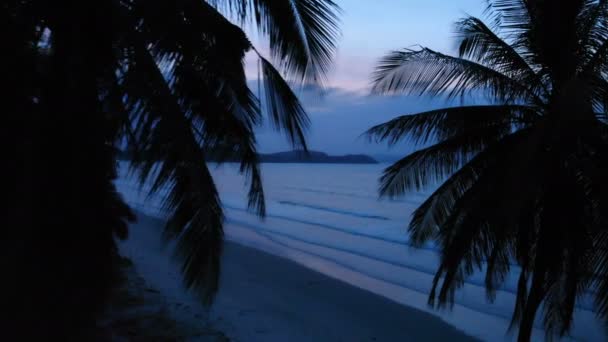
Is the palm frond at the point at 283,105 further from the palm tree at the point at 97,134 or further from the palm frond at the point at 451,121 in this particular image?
the palm frond at the point at 451,121

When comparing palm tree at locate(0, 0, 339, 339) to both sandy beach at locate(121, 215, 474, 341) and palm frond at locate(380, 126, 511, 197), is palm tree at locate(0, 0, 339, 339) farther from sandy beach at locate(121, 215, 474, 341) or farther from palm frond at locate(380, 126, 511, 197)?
sandy beach at locate(121, 215, 474, 341)

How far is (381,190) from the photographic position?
5805 mm

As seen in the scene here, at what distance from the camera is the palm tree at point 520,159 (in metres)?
3.67

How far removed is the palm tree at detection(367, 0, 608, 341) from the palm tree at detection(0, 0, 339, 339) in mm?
1817

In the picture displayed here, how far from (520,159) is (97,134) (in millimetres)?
2980

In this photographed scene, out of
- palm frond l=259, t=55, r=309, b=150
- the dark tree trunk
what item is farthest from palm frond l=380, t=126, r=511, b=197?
the dark tree trunk

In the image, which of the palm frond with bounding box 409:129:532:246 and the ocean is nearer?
the palm frond with bounding box 409:129:532:246

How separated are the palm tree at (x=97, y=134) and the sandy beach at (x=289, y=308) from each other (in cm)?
239

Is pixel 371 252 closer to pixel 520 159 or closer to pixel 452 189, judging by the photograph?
pixel 452 189

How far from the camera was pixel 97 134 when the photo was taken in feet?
11.1

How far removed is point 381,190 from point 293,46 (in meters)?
2.34

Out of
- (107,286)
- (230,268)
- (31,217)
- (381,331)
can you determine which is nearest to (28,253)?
(31,217)

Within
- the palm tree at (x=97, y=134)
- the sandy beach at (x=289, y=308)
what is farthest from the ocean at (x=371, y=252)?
the sandy beach at (x=289, y=308)

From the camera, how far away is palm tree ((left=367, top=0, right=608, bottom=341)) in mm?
3670
